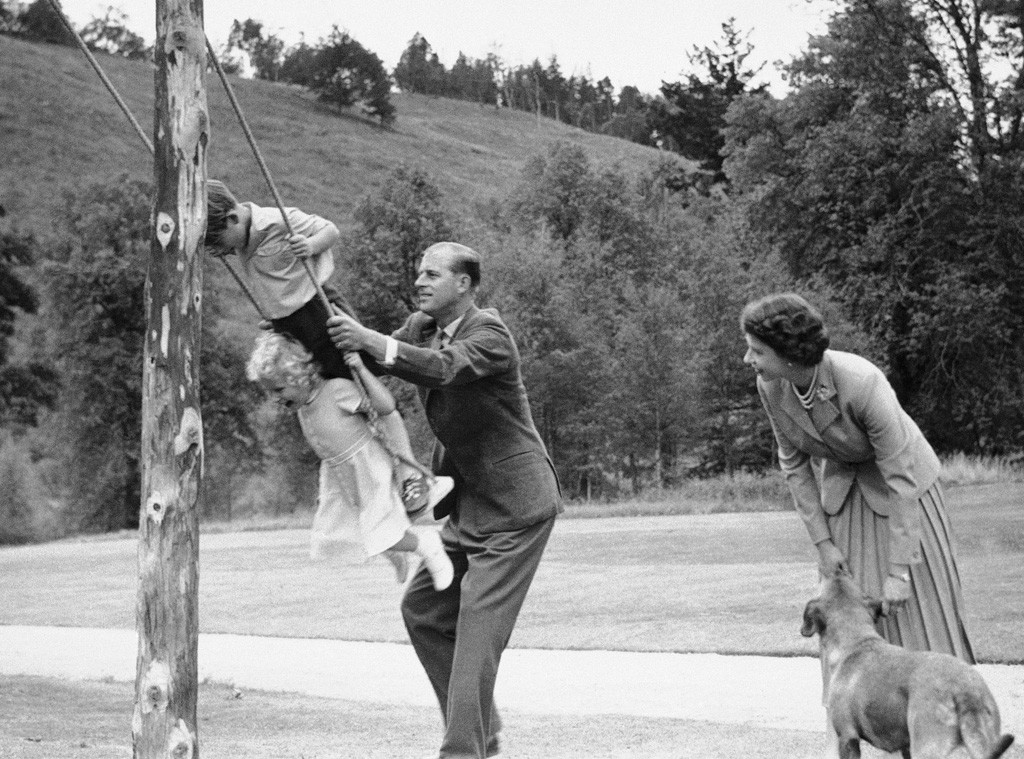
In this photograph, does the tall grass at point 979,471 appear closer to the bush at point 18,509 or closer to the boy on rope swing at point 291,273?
the boy on rope swing at point 291,273

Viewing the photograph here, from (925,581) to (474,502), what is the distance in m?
1.97

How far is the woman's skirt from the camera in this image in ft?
19.0

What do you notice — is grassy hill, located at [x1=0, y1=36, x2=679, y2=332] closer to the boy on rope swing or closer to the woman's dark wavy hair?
the boy on rope swing

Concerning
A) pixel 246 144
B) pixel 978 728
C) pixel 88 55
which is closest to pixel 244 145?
pixel 246 144

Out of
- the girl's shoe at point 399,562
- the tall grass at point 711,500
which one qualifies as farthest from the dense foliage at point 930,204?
the girl's shoe at point 399,562

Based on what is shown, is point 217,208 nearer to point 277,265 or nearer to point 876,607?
point 277,265

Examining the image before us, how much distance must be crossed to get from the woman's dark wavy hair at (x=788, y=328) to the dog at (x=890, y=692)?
928 millimetres

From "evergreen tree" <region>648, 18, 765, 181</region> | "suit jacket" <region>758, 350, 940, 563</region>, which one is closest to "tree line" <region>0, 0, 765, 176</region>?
"evergreen tree" <region>648, 18, 765, 181</region>

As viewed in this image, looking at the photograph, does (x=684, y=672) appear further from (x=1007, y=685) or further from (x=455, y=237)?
(x=455, y=237)

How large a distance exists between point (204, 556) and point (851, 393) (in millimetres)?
22637

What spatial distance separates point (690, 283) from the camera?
162 ft

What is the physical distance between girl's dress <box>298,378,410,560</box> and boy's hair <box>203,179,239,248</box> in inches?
32.0

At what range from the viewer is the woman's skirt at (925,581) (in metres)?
5.78

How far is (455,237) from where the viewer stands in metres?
54.7
